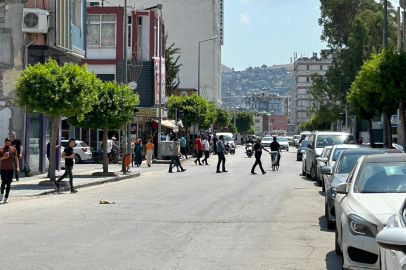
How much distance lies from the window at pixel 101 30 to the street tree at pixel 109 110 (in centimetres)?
2147

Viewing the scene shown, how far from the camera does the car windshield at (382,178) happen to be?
7.98m

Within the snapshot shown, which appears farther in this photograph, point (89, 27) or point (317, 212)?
point (89, 27)

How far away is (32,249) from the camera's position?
878 cm

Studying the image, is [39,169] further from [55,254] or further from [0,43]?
[55,254]

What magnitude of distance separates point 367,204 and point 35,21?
19.2 metres

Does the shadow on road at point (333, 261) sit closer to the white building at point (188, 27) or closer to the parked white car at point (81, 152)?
the parked white car at point (81, 152)

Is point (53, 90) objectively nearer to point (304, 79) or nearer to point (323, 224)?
point (323, 224)

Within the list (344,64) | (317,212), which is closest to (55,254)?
(317,212)

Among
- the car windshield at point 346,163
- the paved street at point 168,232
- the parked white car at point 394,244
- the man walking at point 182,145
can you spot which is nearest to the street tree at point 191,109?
the man walking at point 182,145

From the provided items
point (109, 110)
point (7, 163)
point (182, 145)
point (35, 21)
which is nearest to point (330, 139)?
point (109, 110)

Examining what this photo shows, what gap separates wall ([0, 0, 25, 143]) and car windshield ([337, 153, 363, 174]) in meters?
14.5

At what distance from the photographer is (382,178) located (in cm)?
819

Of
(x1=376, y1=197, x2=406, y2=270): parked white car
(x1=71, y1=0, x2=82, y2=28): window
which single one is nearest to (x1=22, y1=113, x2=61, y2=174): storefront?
(x1=71, y1=0, x2=82, y2=28): window

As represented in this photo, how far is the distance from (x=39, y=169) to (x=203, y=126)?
34.2m
